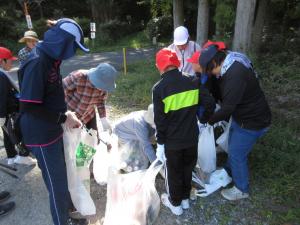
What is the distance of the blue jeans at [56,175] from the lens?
2.26m

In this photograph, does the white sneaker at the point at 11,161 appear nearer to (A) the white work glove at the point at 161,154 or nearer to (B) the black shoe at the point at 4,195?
(B) the black shoe at the point at 4,195

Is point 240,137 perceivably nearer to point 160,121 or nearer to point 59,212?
point 160,121

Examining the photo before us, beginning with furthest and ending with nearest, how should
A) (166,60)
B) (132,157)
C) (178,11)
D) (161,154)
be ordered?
(178,11), (132,157), (161,154), (166,60)

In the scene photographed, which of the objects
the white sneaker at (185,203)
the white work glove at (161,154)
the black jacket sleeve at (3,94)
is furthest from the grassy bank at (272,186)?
the black jacket sleeve at (3,94)

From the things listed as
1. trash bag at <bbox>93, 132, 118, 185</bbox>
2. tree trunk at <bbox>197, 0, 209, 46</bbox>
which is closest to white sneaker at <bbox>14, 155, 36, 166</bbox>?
trash bag at <bbox>93, 132, 118, 185</bbox>

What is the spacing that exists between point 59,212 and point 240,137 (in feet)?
5.68

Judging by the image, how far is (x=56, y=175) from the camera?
2344 mm

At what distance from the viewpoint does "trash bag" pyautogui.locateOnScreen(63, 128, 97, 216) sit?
8.35 feet

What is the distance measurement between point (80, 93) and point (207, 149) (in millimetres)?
1423

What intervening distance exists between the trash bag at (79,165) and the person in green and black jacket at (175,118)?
0.66m

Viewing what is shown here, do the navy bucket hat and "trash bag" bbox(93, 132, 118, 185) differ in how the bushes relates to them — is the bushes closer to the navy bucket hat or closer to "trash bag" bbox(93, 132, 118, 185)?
"trash bag" bbox(93, 132, 118, 185)

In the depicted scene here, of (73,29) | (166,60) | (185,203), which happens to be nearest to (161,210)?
(185,203)

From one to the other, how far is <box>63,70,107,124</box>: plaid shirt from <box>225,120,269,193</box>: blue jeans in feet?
4.43

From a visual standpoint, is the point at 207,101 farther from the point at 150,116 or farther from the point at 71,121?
the point at 71,121
